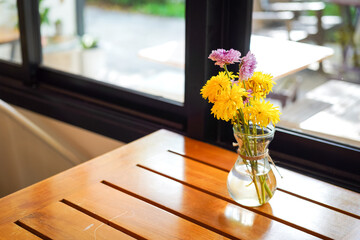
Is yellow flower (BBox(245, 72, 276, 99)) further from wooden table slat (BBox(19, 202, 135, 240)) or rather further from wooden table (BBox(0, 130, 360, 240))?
wooden table slat (BBox(19, 202, 135, 240))

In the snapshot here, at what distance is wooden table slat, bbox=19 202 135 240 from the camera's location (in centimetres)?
116

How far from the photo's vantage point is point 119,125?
1.94 meters

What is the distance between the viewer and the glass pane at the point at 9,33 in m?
2.46

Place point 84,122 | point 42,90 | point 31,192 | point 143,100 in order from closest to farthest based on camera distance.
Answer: point 31,192 → point 143,100 → point 84,122 → point 42,90

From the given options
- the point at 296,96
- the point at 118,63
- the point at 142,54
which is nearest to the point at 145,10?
the point at 118,63

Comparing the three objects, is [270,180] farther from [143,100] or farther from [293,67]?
[143,100]

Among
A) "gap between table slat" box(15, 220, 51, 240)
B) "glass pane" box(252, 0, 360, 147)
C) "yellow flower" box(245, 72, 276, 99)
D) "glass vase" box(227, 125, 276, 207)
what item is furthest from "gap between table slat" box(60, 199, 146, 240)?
"glass pane" box(252, 0, 360, 147)

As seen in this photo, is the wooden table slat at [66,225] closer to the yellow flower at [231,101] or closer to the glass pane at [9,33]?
the yellow flower at [231,101]

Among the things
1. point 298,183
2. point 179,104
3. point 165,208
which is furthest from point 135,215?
point 179,104

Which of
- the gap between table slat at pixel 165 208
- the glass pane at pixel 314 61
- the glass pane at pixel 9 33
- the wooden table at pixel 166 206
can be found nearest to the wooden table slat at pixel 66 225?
the wooden table at pixel 166 206

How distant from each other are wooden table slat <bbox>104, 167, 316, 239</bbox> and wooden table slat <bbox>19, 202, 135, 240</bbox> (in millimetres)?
166

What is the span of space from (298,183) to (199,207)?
320mm

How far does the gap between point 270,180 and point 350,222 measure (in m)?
0.21

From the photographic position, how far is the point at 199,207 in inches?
50.5
